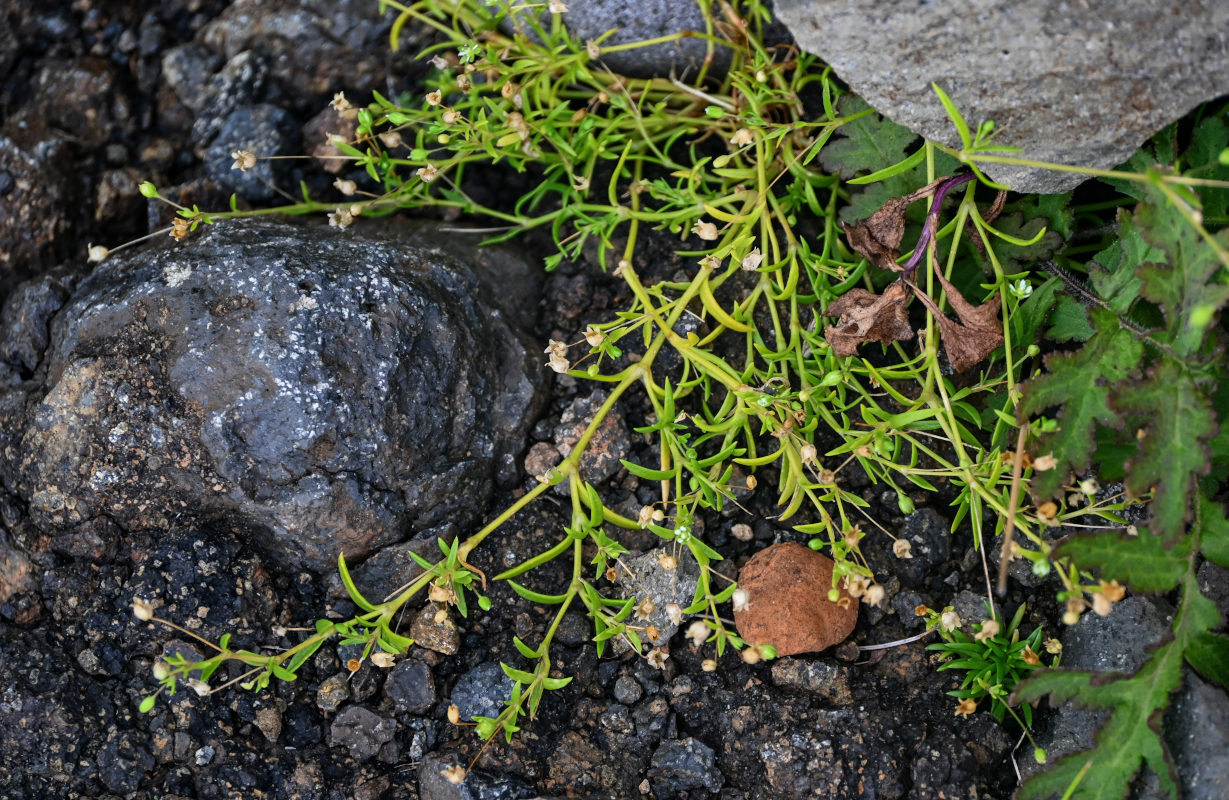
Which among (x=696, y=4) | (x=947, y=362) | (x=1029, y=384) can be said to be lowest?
(x=947, y=362)

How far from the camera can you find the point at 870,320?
9.27 feet

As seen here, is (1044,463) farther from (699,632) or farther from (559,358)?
(559,358)

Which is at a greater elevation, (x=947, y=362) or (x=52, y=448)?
(x=52, y=448)

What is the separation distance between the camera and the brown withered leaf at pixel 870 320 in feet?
9.25

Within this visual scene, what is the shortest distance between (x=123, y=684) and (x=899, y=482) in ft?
7.79

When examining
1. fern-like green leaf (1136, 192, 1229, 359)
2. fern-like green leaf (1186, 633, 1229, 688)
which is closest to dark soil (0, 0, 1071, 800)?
fern-like green leaf (1186, 633, 1229, 688)

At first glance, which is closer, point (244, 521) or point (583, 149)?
point (244, 521)

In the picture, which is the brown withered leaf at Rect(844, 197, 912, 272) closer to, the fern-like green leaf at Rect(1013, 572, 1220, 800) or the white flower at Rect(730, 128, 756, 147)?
the white flower at Rect(730, 128, 756, 147)

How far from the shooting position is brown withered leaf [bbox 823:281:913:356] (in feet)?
9.25

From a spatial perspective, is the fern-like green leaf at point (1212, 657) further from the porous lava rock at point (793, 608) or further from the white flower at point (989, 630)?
the porous lava rock at point (793, 608)

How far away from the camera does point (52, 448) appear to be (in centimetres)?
289

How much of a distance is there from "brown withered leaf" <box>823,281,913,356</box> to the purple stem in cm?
8

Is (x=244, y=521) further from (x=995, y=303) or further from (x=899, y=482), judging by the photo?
(x=995, y=303)

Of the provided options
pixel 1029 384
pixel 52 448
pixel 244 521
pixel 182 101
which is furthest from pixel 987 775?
pixel 182 101
